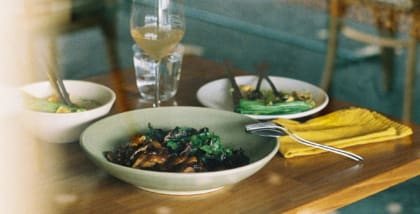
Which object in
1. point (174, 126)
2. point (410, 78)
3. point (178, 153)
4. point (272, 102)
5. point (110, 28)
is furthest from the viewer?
point (110, 28)

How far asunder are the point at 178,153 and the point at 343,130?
0.25m

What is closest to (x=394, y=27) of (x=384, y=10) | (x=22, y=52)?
(x=384, y=10)

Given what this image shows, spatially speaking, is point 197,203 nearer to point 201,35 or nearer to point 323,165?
point 323,165

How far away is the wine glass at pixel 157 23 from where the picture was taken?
859 mm

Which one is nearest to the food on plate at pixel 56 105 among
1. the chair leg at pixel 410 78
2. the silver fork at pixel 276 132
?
the silver fork at pixel 276 132

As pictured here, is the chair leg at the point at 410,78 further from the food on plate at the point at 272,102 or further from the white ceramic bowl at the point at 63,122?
the white ceramic bowl at the point at 63,122

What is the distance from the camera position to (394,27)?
1.95 metres

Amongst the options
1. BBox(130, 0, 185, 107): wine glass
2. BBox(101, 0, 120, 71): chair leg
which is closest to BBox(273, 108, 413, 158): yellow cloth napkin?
BBox(130, 0, 185, 107): wine glass

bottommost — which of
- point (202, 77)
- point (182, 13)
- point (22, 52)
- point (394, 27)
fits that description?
point (394, 27)

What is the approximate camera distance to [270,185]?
0.71m

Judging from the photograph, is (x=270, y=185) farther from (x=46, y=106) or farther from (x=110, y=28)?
(x=110, y=28)

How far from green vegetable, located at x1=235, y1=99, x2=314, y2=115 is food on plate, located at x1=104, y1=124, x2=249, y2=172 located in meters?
0.15

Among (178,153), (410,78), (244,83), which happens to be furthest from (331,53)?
(178,153)

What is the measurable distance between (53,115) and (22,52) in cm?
57
